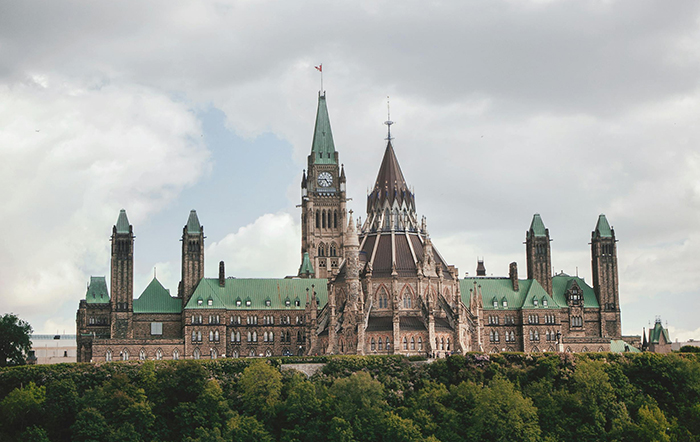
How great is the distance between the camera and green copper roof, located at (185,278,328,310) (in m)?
171

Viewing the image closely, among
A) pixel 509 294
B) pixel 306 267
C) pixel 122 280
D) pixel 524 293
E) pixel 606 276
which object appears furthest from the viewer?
pixel 306 267

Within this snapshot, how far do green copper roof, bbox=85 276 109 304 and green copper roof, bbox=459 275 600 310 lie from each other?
59.7m

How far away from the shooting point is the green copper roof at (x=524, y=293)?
181250mm

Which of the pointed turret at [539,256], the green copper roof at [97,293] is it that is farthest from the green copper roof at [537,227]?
the green copper roof at [97,293]

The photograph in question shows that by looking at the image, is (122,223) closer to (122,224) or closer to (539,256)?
(122,224)

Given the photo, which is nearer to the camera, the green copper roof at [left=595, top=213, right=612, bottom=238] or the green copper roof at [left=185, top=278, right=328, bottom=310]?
the green copper roof at [left=185, top=278, right=328, bottom=310]

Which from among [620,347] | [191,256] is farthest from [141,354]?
[620,347]

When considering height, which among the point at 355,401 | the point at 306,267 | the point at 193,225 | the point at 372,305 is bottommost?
the point at 355,401

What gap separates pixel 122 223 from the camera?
574 feet

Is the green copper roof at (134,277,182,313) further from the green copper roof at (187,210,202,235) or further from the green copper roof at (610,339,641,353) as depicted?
the green copper roof at (610,339,641,353)

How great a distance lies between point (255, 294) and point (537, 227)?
52.5 metres

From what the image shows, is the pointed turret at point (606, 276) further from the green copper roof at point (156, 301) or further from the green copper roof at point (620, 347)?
the green copper roof at point (156, 301)

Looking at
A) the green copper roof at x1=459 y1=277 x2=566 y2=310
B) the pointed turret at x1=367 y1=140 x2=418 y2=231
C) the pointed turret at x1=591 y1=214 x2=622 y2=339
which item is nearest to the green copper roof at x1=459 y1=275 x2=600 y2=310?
the green copper roof at x1=459 y1=277 x2=566 y2=310

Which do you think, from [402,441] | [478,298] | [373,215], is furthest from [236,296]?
[402,441]
